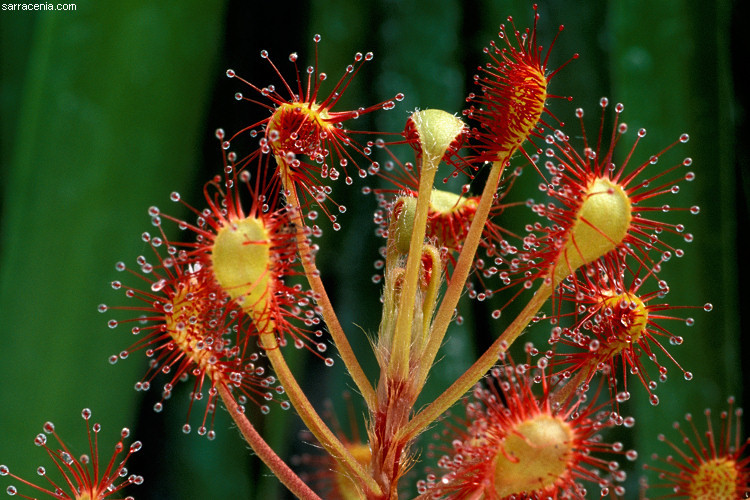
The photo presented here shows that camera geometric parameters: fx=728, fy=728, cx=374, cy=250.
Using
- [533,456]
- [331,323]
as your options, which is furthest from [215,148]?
[533,456]

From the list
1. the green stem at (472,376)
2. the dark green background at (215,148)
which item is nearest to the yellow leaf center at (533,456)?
the green stem at (472,376)

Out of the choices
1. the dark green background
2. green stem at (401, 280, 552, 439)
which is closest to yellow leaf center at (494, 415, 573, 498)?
green stem at (401, 280, 552, 439)

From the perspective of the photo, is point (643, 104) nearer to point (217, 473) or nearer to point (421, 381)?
point (421, 381)

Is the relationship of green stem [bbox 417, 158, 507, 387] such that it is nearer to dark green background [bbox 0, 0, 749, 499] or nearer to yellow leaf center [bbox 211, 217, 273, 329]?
yellow leaf center [bbox 211, 217, 273, 329]

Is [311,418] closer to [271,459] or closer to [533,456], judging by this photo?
[271,459]

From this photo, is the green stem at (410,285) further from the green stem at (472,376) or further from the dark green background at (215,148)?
the dark green background at (215,148)

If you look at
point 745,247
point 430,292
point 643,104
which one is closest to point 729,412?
point 745,247
